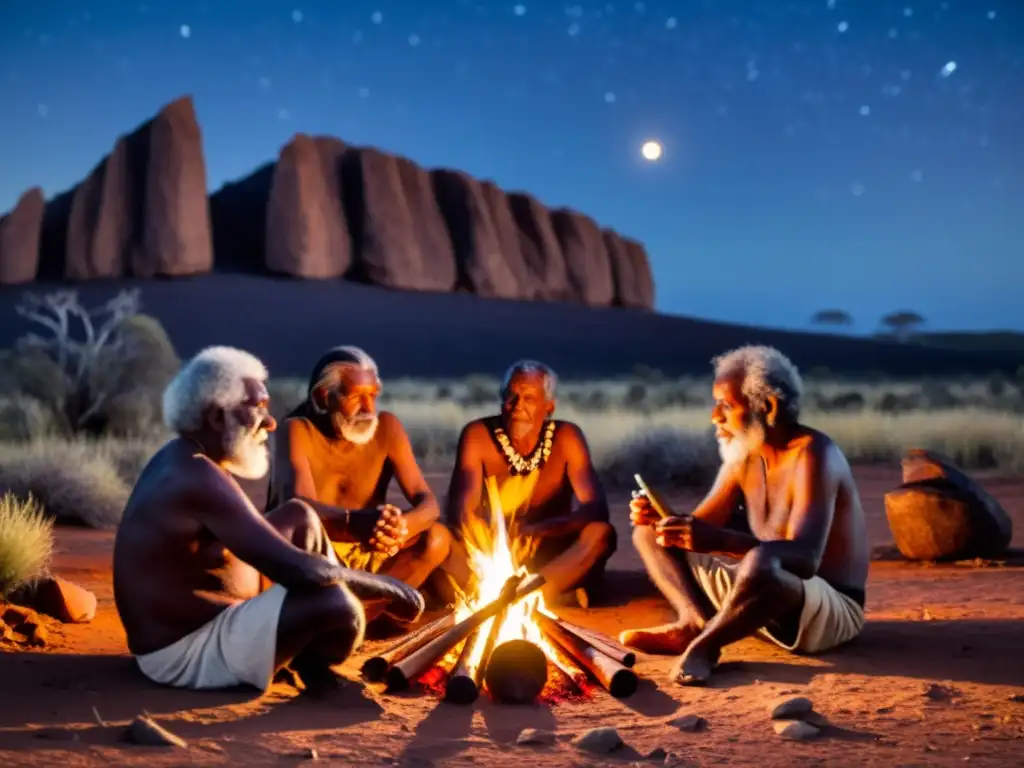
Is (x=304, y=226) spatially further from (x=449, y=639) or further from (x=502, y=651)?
(x=502, y=651)

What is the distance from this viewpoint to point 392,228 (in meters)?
75.6

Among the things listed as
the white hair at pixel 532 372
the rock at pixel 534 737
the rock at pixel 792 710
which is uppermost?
the white hair at pixel 532 372

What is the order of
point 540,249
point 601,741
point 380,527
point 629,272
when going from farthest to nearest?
point 629,272
point 540,249
point 380,527
point 601,741

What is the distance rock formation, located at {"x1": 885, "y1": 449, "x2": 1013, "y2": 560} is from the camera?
34.0 feet

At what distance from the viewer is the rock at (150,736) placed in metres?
4.60

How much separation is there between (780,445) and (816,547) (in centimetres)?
63

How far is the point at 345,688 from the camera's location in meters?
5.68

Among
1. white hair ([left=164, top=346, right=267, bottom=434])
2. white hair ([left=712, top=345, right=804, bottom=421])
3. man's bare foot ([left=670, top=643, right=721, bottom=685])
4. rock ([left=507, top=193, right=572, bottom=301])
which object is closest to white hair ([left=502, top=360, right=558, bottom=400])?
white hair ([left=712, top=345, right=804, bottom=421])

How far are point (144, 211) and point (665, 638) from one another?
6477 centimetres

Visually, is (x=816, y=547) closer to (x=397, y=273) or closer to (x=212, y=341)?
(x=212, y=341)

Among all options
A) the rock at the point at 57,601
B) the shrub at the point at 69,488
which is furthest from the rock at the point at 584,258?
the rock at the point at 57,601

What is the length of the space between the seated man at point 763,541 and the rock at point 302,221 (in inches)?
2617

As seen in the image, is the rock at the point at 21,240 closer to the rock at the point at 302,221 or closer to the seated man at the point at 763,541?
the rock at the point at 302,221

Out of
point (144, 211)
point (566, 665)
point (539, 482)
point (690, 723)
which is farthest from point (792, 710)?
point (144, 211)
